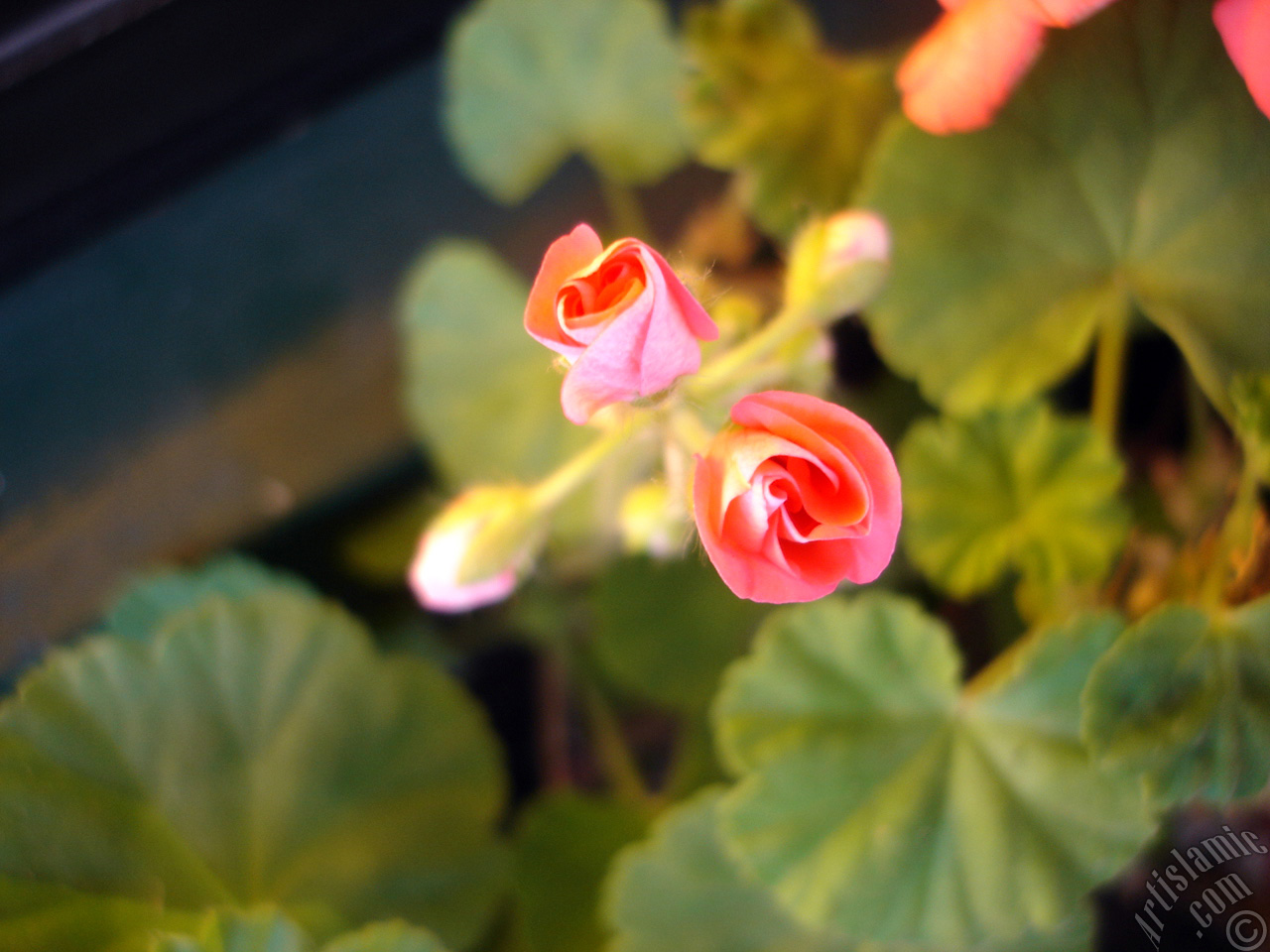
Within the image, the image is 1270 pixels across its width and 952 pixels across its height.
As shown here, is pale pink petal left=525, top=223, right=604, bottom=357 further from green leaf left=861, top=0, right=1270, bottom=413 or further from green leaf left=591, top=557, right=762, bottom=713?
green leaf left=591, top=557, right=762, bottom=713

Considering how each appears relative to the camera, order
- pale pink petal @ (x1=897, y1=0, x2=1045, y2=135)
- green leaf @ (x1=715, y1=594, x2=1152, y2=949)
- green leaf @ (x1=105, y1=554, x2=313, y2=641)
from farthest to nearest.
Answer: green leaf @ (x1=105, y1=554, x2=313, y2=641) → green leaf @ (x1=715, y1=594, x2=1152, y2=949) → pale pink petal @ (x1=897, y1=0, x2=1045, y2=135)

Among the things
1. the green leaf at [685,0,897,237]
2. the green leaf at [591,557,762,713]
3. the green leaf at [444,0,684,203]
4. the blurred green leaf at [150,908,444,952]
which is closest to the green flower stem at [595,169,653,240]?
the green leaf at [444,0,684,203]

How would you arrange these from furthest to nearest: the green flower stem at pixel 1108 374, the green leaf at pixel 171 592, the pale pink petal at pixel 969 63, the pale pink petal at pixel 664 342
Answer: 1. the green leaf at pixel 171 592
2. the green flower stem at pixel 1108 374
3. the pale pink petal at pixel 969 63
4. the pale pink petal at pixel 664 342

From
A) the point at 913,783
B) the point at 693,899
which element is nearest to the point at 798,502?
the point at 913,783

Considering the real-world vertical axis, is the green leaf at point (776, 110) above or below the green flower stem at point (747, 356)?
above

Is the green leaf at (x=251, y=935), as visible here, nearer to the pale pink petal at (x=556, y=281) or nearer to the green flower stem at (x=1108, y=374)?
the pale pink petal at (x=556, y=281)

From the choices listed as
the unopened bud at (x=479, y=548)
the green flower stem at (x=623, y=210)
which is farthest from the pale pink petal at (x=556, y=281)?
the green flower stem at (x=623, y=210)
